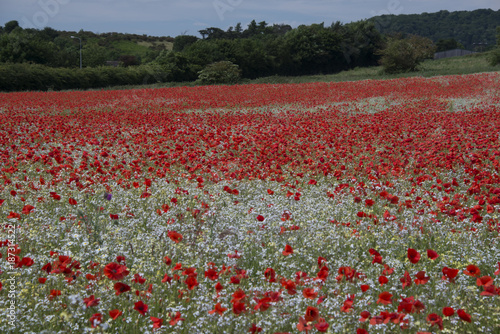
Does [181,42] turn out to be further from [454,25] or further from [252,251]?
[454,25]

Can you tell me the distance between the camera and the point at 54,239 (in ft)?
15.9

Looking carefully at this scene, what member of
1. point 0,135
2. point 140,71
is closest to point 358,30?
point 140,71

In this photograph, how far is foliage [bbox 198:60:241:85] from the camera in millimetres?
49938

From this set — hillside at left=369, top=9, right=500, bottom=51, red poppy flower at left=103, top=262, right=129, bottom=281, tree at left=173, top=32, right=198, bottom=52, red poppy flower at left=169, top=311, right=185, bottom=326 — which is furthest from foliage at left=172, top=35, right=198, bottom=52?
red poppy flower at left=103, top=262, right=129, bottom=281

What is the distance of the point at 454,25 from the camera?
14525 cm

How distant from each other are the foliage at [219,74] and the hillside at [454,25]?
87507 millimetres

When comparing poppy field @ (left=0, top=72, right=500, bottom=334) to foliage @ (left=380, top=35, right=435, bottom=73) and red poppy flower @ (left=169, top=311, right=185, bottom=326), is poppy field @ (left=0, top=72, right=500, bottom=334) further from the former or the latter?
foliage @ (left=380, top=35, right=435, bottom=73)

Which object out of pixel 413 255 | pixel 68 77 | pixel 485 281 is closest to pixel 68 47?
pixel 68 77

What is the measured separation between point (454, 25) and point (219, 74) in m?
125

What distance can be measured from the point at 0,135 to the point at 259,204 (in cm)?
913

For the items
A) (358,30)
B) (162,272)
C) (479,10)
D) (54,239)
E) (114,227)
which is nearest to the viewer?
(162,272)

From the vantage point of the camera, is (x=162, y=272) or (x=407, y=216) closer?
(x=162, y=272)

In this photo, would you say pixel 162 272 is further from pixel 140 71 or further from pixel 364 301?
pixel 140 71

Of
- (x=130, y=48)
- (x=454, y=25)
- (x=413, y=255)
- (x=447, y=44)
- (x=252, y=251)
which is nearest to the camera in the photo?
(x=413, y=255)
